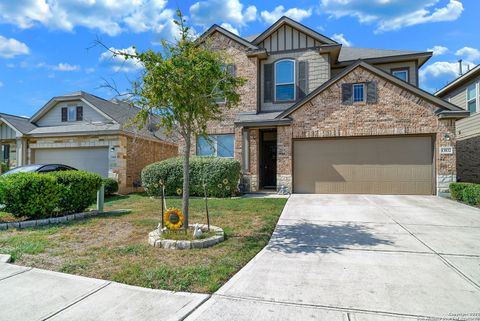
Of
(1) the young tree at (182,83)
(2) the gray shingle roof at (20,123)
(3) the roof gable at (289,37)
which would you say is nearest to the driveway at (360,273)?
(1) the young tree at (182,83)

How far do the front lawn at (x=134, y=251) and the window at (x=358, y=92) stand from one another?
7.43 m

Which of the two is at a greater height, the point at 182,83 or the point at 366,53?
the point at 366,53

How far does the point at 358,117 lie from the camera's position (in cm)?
1238

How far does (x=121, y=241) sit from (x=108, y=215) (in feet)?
10.2

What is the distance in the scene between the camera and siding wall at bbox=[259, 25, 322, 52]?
14.6 metres

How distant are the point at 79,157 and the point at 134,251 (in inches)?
509

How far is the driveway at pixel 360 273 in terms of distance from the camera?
3143mm

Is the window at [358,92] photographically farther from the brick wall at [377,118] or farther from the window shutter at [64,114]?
the window shutter at [64,114]

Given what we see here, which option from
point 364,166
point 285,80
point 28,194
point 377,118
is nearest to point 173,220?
point 28,194

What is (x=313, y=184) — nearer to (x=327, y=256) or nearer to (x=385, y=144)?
(x=385, y=144)

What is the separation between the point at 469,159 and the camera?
15023 mm

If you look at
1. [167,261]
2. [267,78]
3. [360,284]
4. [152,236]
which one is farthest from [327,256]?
[267,78]

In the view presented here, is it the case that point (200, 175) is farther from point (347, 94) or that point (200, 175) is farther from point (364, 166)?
point (347, 94)

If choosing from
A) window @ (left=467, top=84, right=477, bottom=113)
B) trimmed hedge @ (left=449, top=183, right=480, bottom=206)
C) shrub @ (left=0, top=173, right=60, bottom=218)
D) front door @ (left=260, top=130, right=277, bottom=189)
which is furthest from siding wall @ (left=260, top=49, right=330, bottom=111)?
shrub @ (left=0, top=173, right=60, bottom=218)
